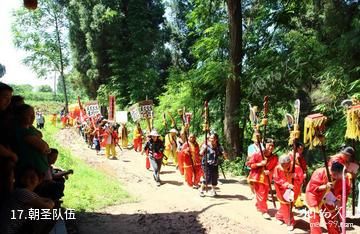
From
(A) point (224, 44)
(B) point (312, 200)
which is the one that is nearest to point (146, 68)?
(A) point (224, 44)

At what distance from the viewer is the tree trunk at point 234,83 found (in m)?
14.1

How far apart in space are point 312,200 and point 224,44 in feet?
32.9

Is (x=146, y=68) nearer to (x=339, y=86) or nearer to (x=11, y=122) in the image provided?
(x=339, y=86)

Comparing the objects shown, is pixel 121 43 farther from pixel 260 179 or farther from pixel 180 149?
pixel 260 179

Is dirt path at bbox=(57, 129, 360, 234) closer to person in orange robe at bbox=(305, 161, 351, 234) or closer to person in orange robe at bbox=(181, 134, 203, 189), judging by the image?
person in orange robe at bbox=(181, 134, 203, 189)

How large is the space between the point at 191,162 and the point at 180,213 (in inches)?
112

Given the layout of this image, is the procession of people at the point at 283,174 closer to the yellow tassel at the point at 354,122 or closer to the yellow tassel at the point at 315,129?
the yellow tassel at the point at 315,129

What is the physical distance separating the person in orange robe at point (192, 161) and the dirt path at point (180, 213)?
1.21 feet

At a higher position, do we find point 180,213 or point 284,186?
point 284,186

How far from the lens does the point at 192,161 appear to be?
12117 mm

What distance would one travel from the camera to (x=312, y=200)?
7.08 metres

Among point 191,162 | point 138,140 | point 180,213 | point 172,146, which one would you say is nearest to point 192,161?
point 191,162

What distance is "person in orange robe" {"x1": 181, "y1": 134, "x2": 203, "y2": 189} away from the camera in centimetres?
1218

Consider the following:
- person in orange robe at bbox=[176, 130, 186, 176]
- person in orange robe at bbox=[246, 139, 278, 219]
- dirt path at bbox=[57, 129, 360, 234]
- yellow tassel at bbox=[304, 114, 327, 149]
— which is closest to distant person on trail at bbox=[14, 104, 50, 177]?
dirt path at bbox=[57, 129, 360, 234]
